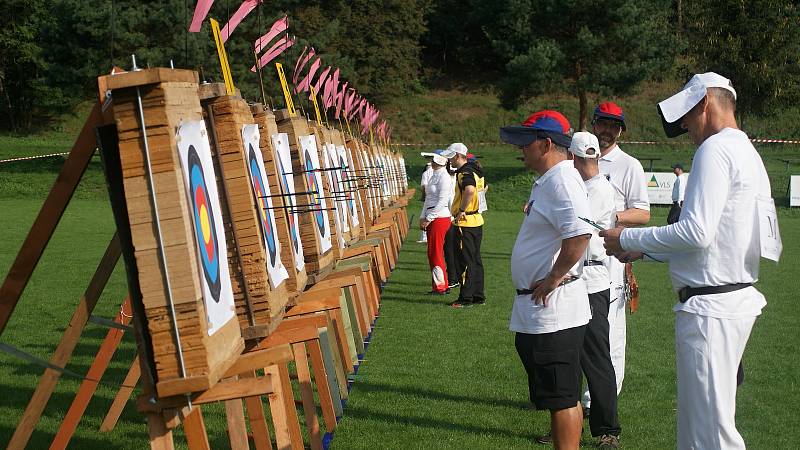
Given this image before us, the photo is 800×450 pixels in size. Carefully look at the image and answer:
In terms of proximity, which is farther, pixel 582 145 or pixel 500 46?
pixel 500 46

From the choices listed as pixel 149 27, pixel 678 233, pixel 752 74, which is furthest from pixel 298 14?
pixel 678 233

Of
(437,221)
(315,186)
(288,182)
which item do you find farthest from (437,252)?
(288,182)

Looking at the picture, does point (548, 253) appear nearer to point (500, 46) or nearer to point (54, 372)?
point (54, 372)

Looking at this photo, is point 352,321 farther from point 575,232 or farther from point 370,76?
point 370,76

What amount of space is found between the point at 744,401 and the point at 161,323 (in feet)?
16.8

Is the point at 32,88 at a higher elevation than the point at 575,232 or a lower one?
A: higher

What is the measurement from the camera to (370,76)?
51531mm

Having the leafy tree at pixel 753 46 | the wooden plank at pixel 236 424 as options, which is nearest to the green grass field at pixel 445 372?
the wooden plank at pixel 236 424

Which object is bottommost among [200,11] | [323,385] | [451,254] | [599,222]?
[451,254]

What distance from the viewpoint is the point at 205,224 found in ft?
12.9

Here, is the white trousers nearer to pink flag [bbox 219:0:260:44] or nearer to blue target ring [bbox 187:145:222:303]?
blue target ring [bbox 187:145:222:303]

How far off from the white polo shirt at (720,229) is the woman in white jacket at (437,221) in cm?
876

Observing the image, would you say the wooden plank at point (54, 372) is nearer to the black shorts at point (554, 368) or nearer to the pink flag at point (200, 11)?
the pink flag at point (200, 11)

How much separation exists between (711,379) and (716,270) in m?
0.44
